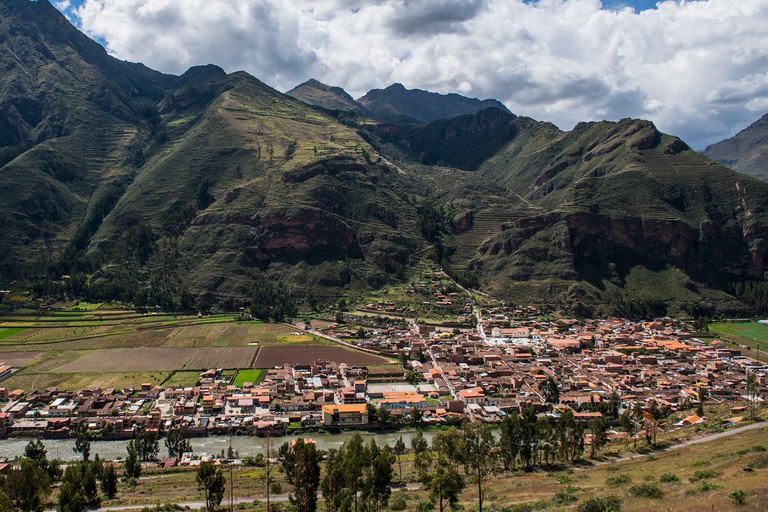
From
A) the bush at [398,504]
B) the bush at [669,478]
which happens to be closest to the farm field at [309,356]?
the bush at [398,504]

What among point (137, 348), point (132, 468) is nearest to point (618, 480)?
point (132, 468)

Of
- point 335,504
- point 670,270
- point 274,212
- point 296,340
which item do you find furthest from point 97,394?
point 670,270

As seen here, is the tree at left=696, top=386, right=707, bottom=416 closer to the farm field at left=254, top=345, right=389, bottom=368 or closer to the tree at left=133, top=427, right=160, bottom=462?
the farm field at left=254, top=345, right=389, bottom=368

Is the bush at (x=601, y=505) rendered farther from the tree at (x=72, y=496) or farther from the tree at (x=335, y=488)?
the tree at (x=72, y=496)

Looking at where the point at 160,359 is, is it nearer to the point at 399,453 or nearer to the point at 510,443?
the point at 399,453

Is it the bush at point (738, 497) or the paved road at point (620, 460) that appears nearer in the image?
the bush at point (738, 497)

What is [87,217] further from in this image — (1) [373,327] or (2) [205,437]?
(2) [205,437]
